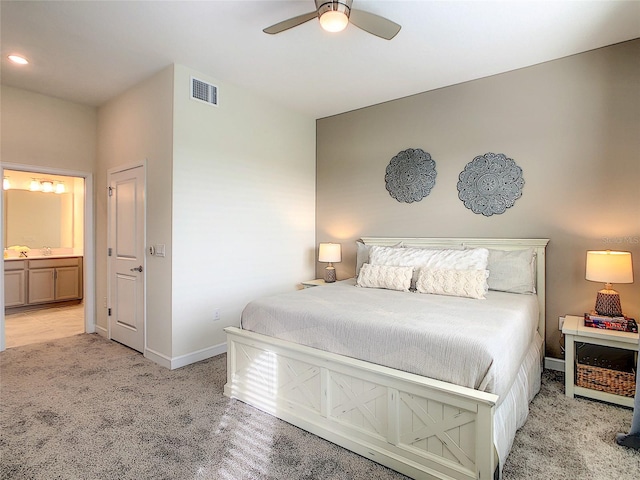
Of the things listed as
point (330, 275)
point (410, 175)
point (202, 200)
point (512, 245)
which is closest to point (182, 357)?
point (202, 200)

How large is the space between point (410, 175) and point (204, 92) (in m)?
2.35

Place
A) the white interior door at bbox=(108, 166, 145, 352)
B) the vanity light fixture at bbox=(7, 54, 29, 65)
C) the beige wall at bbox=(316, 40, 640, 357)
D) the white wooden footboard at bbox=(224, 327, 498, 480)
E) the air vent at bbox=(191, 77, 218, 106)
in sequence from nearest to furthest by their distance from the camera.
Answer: the white wooden footboard at bbox=(224, 327, 498, 480), the beige wall at bbox=(316, 40, 640, 357), the vanity light fixture at bbox=(7, 54, 29, 65), the air vent at bbox=(191, 77, 218, 106), the white interior door at bbox=(108, 166, 145, 352)

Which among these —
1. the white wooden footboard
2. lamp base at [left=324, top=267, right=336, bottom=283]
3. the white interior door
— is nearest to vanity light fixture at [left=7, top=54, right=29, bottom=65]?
the white interior door

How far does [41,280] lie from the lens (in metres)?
5.60

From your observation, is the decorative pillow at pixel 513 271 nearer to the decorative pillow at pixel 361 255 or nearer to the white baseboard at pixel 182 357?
the decorative pillow at pixel 361 255

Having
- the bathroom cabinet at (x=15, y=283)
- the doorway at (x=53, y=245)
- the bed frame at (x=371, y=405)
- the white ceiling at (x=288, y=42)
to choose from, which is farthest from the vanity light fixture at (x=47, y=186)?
the bed frame at (x=371, y=405)

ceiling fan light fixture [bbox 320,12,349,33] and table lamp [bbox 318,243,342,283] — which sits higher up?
ceiling fan light fixture [bbox 320,12,349,33]

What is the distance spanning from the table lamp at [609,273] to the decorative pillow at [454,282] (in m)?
0.75

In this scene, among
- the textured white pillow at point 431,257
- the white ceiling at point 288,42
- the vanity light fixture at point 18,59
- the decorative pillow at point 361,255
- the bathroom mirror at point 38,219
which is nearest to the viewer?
the white ceiling at point 288,42

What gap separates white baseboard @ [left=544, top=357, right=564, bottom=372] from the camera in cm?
310

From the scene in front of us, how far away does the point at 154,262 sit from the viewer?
3396 mm

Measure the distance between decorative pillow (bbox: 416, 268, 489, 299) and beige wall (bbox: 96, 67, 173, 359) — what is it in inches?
93.4

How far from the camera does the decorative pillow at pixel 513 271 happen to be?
3053mm

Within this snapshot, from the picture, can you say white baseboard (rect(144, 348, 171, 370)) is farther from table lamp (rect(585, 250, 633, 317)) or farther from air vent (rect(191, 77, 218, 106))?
table lamp (rect(585, 250, 633, 317))
